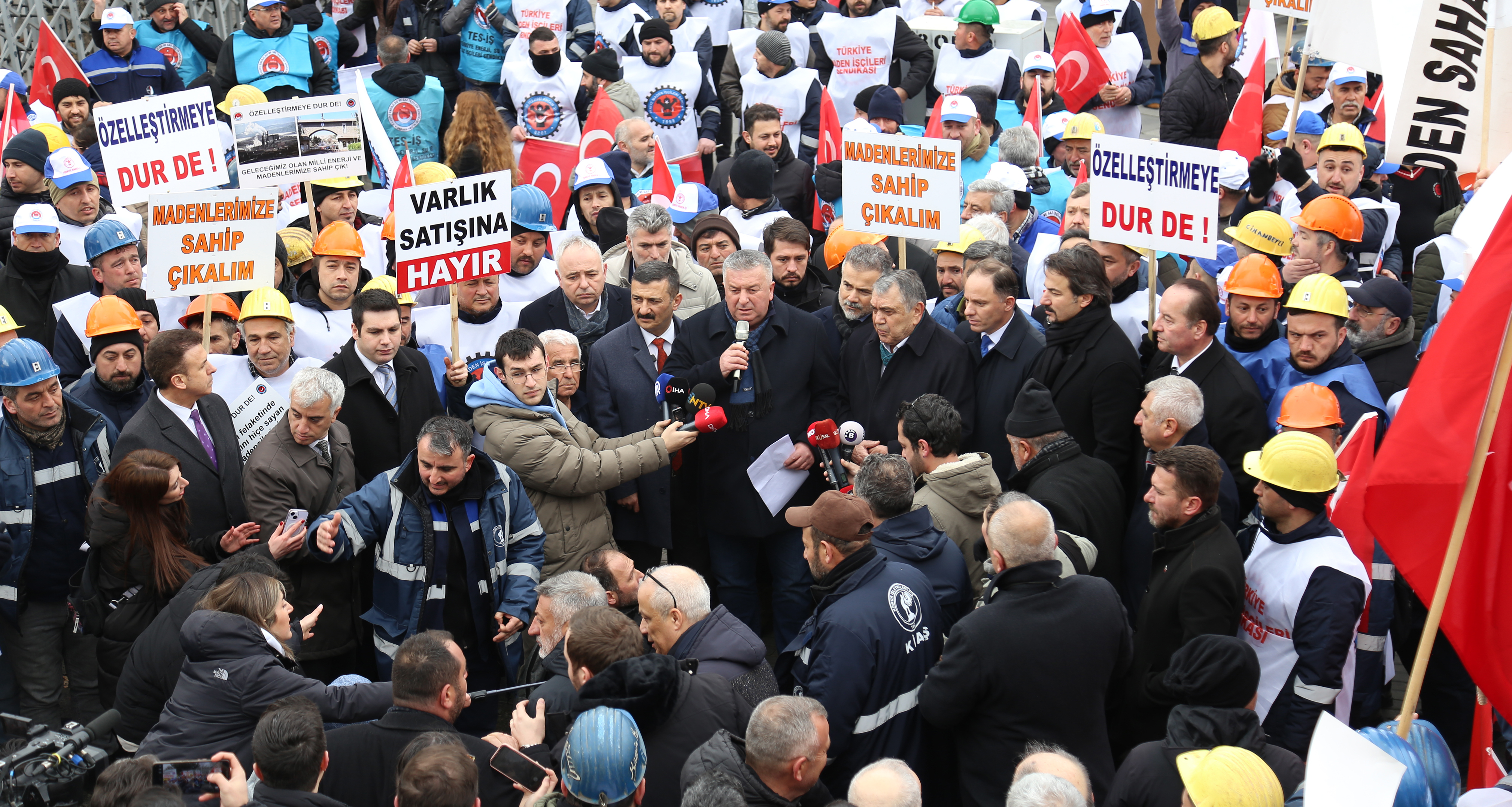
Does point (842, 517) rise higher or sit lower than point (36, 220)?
lower

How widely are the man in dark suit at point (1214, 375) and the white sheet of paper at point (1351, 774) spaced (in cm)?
318

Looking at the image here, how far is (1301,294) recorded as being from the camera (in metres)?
6.75

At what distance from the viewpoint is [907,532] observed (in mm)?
5484

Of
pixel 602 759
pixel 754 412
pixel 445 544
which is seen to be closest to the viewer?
pixel 602 759

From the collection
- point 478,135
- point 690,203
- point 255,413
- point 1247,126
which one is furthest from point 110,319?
point 1247,126

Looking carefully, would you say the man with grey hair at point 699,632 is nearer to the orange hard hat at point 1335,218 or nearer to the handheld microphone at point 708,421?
the handheld microphone at point 708,421

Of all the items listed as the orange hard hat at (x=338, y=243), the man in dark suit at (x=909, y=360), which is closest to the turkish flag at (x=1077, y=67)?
the man in dark suit at (x=909, y=360)

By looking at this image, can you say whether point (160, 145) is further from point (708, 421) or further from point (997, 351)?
point (997, 351)

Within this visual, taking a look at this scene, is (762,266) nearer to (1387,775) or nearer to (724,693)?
(724,693)

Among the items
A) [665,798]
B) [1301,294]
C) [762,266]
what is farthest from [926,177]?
[665,798]

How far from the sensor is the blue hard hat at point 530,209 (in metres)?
8.62

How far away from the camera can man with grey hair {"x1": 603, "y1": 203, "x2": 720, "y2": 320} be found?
8250 millimetres

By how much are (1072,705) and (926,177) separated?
395cm

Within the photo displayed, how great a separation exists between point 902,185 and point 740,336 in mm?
1631
